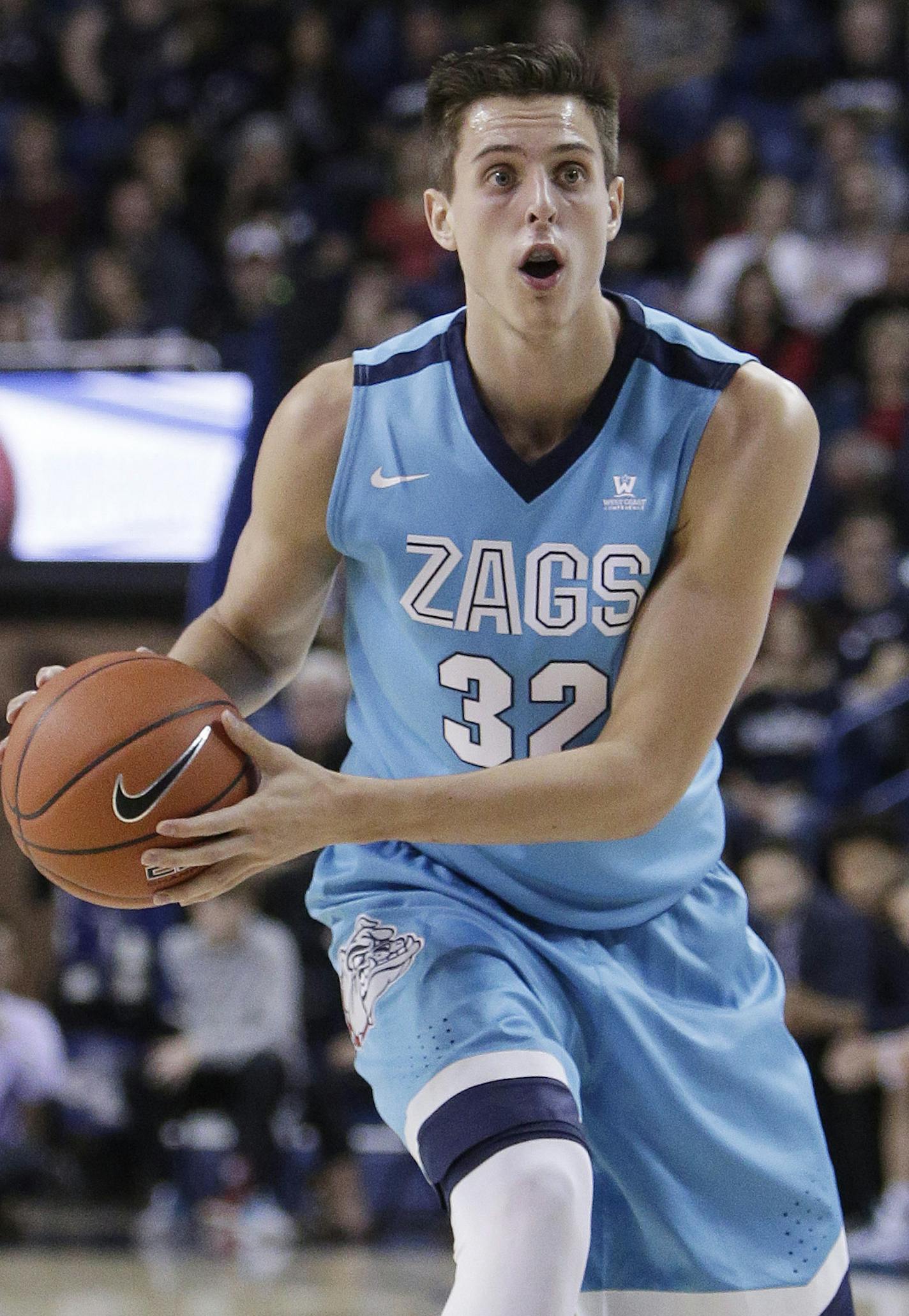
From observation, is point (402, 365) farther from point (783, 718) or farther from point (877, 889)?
point (783, 718)

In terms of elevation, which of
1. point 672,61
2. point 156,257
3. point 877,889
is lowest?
point 877,889

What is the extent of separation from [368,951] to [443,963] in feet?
0.51

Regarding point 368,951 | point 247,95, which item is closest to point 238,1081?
point 368,951

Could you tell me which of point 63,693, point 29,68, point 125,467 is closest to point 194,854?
point 63,693

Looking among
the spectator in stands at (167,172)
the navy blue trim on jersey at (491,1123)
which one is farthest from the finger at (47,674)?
the spectator in stands at (167,172)

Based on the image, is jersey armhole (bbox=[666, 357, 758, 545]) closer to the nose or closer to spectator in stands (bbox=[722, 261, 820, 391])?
the nose

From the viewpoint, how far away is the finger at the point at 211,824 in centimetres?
229

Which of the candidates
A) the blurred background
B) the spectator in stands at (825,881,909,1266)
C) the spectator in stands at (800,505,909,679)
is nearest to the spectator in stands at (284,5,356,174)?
the blurred background

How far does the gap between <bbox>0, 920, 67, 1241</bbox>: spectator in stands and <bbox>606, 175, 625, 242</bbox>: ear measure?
16.0 feet

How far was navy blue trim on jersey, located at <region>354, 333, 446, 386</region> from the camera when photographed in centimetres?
293

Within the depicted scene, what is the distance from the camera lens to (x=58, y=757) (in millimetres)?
2469

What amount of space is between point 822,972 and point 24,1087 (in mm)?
3042

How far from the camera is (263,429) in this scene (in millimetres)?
7930

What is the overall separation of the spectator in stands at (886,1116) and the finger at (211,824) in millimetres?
4057
